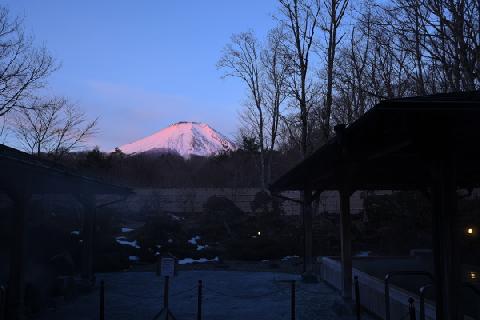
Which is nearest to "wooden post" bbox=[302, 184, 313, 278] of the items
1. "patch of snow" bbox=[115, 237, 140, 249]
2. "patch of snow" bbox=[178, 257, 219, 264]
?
"patch of snow" bbox=[178, 257, 219, 264]

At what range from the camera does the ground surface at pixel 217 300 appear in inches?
429

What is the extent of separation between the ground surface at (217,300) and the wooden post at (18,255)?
123 cm

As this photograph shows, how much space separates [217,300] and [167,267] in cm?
464

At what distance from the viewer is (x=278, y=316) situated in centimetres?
1069

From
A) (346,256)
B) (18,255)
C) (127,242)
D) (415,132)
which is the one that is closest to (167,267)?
(18,255)

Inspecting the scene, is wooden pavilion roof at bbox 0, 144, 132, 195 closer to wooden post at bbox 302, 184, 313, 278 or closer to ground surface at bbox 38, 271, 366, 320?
ground surface at bbox 38, 271, 366, 320

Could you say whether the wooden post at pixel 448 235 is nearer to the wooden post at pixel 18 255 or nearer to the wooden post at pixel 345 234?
the wooden post at pixel 345 234

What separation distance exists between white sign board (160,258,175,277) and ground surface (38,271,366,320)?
7.70ft

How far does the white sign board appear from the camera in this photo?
8594 millimetres

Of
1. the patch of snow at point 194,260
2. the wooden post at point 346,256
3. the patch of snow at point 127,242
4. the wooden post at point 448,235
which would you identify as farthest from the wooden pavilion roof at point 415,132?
the patch of snow at point 127,242

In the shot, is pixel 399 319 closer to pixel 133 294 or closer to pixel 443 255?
pixel 443 255

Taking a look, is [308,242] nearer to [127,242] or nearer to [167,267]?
[167,267]

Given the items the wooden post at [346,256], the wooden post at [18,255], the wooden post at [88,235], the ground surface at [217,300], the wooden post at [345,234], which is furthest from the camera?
the wooden post at [88,235]

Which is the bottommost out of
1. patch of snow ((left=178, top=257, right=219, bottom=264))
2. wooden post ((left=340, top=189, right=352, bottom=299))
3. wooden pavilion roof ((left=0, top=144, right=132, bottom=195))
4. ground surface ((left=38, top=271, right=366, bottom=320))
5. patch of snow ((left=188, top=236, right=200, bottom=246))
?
patch of snow ((left=178, top=257, right=219, bottom=264))
